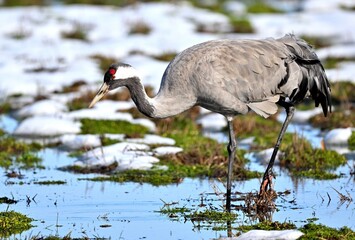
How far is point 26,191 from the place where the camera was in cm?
903

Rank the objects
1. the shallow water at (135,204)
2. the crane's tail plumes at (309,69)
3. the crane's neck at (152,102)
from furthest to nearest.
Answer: the crane's tail plumes at (309,69) → the crane's neck at (152,102) → the shallow water at (135,204)

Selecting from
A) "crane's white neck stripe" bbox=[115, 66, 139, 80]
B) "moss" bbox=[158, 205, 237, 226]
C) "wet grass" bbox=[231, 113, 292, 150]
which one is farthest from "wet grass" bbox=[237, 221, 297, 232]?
"wet grass" bbox=[231, 113, 292, 150]

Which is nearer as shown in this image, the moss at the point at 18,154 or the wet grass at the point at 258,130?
the moss at the point at 18,154

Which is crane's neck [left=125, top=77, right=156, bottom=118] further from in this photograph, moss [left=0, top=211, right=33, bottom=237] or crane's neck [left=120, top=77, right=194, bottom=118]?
moss [left=0, top=211, right=33, bottom=237]

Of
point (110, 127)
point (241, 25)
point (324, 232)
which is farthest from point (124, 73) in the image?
point (241, 25)

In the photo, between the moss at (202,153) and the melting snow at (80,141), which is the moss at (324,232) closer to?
the moss at (202,153)

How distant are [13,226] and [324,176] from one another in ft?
12.8

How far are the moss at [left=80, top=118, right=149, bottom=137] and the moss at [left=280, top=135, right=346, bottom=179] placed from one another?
2.66m

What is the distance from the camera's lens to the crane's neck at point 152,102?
27.5 ft

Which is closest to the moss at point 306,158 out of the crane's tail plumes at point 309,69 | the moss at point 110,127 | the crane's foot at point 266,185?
the crane's tail plumes at point 309,69

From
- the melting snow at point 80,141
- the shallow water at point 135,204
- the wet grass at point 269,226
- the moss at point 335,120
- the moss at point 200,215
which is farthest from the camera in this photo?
the moss at point 335,120

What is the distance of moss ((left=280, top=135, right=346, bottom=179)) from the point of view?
33.7 feet

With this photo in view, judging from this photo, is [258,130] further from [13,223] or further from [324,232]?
[13,223]

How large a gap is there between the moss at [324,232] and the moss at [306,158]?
2842mm
